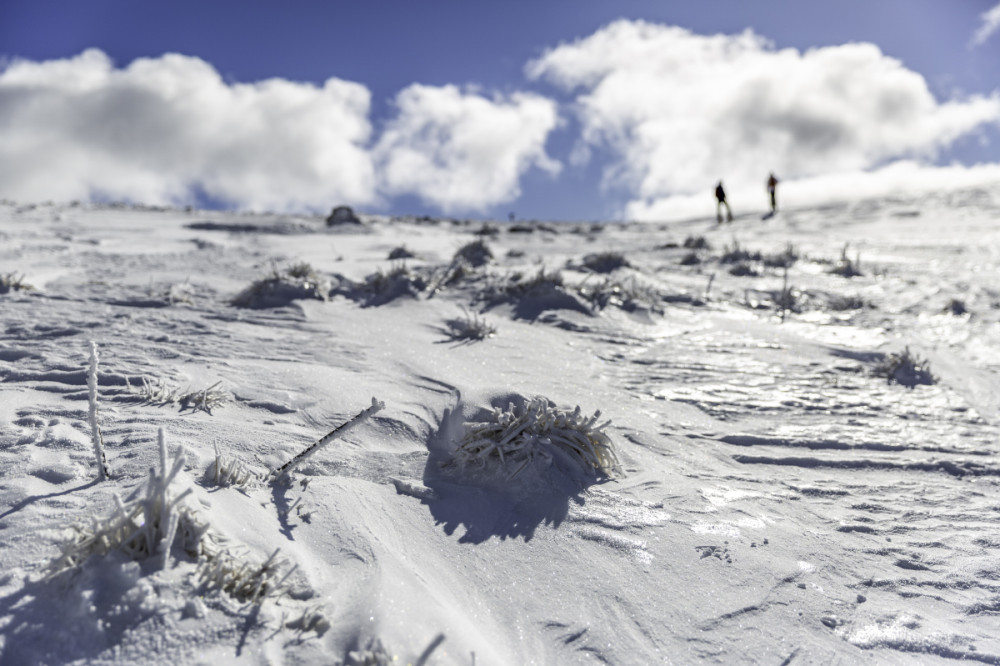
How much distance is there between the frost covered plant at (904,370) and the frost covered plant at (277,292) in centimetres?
419

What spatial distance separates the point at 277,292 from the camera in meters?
4.66

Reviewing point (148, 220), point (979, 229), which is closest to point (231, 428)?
point (148, 220)

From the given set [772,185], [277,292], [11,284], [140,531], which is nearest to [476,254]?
[277,292]

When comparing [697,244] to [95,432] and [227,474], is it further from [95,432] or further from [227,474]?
[95,432]

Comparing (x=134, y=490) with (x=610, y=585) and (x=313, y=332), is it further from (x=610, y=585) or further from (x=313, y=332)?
(x=313, y=332)

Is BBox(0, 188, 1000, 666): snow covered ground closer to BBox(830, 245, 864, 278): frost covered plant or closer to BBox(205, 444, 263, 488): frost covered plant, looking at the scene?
BBox(205, 444, 263, 488): frost covered plant

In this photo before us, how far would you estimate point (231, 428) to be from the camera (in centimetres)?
254

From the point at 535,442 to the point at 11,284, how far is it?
13.8ft

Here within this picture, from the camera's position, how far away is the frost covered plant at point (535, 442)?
2555 millimetres

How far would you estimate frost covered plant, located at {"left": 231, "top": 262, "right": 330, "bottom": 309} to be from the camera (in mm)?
4578

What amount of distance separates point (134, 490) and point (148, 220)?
35.5ft

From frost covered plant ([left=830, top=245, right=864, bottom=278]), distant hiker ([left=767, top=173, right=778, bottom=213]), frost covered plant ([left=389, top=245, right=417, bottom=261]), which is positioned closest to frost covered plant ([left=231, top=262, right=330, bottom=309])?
frost covered plant ([left=389, top=245, right=417, bottom=261])

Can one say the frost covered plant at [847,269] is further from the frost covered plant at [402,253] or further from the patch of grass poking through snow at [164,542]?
the patch of grass poking through snow at [164,542]

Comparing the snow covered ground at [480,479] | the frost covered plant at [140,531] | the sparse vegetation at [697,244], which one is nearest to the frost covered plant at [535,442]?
the snow covered ground at [480,479]
